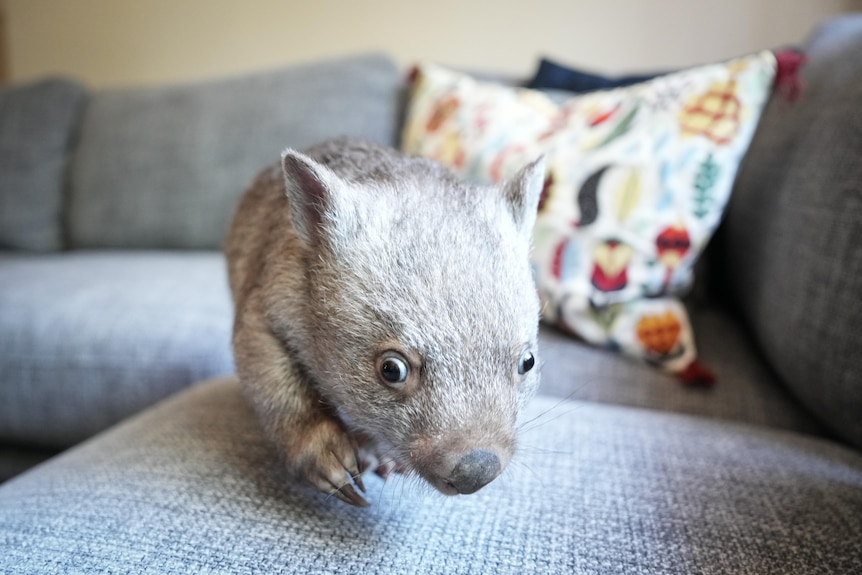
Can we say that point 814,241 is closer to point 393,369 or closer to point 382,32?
point 393,369

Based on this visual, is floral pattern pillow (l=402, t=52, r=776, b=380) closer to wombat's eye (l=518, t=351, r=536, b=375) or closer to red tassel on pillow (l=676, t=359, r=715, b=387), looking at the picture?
red tassel on pillow (l=676, t=359, r=715, b=387)

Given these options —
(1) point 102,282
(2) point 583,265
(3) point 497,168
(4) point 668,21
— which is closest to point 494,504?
(2) point 583,265

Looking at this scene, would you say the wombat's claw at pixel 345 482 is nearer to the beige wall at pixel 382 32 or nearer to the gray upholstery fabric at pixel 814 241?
the gray upholstery fabric at pixel 814 241

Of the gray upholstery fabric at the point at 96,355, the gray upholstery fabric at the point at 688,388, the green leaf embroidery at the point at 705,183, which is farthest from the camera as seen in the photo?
the gray upholstery fabric at the point at 96,355

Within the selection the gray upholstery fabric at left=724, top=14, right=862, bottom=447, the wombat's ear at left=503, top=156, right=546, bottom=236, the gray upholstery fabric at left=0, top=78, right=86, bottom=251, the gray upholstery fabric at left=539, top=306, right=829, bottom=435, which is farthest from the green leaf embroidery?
the gray upholstery fabric at left=0, top=78, right=86, bottom=251

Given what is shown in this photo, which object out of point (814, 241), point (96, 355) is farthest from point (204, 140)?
point (814, 241)

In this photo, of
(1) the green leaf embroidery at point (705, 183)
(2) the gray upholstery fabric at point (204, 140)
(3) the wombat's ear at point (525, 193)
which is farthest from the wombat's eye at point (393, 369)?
(2) the gray upholstery fabric at point (204, 140)

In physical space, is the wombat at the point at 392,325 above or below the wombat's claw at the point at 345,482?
above

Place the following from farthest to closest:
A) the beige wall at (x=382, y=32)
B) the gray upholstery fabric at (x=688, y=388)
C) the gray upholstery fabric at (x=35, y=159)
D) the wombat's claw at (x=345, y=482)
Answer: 1. the gray upholstery fabric at (x=35, y=159)
2. the beige wall at (x=382, y=32)
3. the gray upholstery fabric at (x=688, y=388)
4. the wombat's claw at (x=345, y=482)
